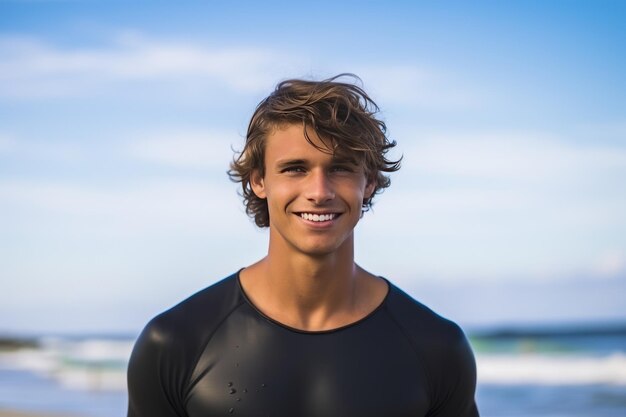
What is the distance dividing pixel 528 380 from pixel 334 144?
56.9ft

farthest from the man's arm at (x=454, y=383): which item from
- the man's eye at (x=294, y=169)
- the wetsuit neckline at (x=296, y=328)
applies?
the man's eye at (x=294, y=169)

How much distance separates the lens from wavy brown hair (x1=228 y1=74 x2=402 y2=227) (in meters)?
3.81

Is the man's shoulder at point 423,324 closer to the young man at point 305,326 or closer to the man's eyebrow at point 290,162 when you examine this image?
the young man at point 305,326

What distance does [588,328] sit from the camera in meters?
37.1

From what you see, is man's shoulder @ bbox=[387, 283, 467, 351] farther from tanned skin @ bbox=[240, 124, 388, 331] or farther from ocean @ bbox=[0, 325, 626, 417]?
ocean @ bbox=[0, 325, 626, 417]

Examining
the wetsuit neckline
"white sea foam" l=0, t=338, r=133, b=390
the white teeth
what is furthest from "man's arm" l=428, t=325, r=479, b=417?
"white sea foam" l=0, t=338, r=133, b=390

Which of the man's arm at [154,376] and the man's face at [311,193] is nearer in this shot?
the man's face at [311,193]

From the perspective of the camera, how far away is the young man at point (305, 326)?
379 centimetres

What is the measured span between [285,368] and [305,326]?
211 mm

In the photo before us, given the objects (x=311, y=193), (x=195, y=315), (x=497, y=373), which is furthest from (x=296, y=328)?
(x=497, y=373)

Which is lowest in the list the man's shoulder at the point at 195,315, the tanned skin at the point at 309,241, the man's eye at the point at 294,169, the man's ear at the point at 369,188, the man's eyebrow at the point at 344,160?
the man's shoulder at the point at 195,315

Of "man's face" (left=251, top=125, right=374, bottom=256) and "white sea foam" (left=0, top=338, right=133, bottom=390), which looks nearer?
"man's face" (left=251, top=125, right=374, bottom=256)

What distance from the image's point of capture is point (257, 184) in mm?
4168

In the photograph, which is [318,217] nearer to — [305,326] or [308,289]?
[308,289]
